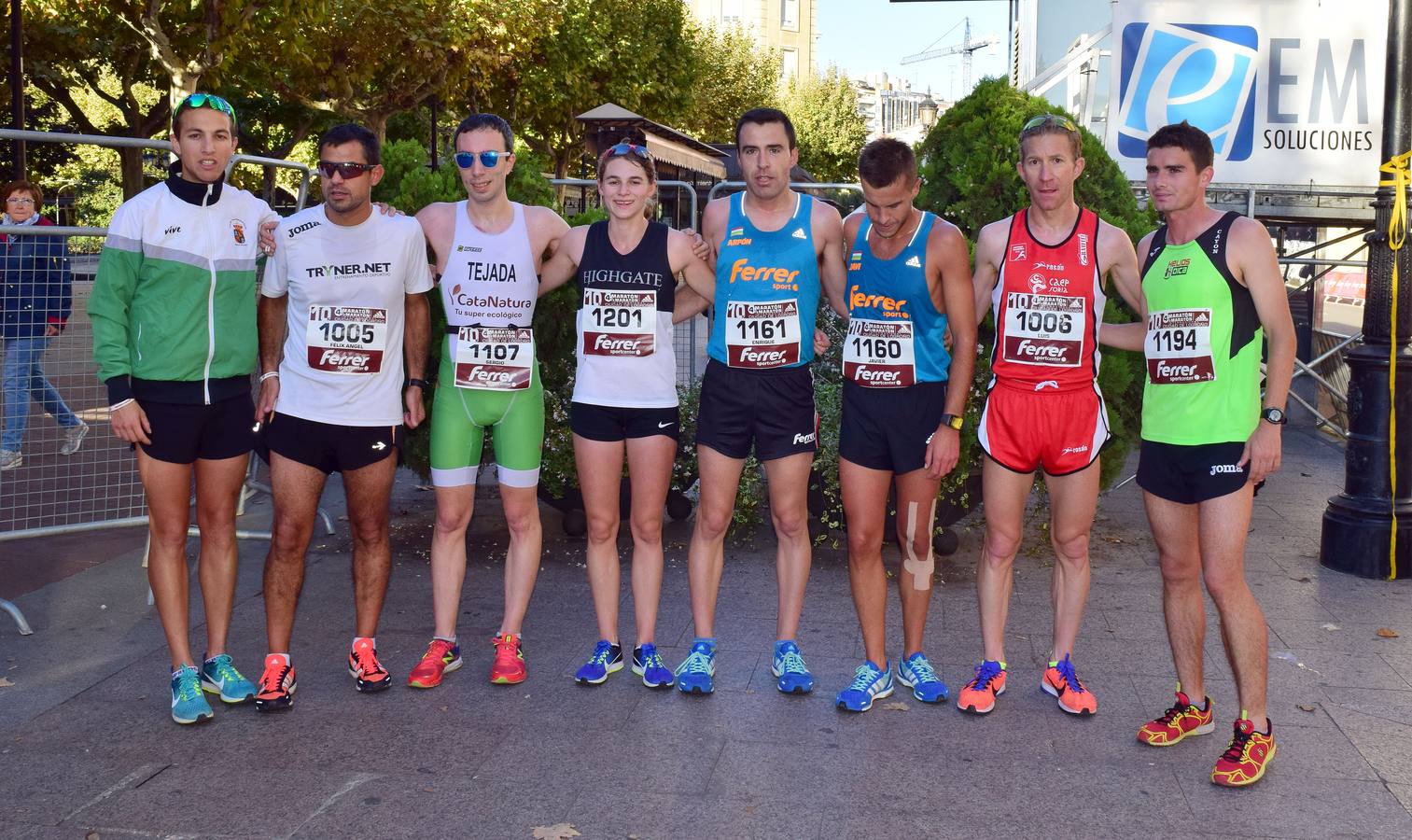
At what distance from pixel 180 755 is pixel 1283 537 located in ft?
19.9

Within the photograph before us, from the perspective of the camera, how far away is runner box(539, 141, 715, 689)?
479 centimetres

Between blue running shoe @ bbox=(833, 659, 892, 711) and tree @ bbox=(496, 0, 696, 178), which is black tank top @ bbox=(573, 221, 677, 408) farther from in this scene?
tree @ bbox=(496, 0, 696, 178)

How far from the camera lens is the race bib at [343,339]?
4.61 metres

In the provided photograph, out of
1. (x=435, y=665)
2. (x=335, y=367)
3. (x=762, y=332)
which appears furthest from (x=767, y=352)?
(x=435, y=665)

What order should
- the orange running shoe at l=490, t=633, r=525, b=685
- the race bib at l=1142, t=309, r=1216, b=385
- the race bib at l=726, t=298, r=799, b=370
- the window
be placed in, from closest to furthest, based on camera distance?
the race bib at l=1142, t=309, r=1216, b=385, the race bib at l=726, t=298, r=799, b=370, the orange running shoe at l=490, t=633, r=525, b=685, the window

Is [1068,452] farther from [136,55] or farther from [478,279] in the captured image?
[136,55]

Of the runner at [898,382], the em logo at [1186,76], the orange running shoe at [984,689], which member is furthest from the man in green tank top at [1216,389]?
the em logo at [1186,76]

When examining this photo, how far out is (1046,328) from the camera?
4465 millimetres

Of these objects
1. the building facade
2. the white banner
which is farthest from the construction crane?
the white banner

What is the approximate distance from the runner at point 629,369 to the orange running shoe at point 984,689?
1087 millimetres

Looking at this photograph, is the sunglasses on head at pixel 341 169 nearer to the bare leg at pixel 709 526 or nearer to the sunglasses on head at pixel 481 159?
the sunglasses on head at pixel 481 159

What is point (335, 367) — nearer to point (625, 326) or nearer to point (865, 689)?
point (625, 326)

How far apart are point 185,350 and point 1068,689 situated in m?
3.32

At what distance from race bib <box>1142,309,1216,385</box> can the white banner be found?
5.21m
